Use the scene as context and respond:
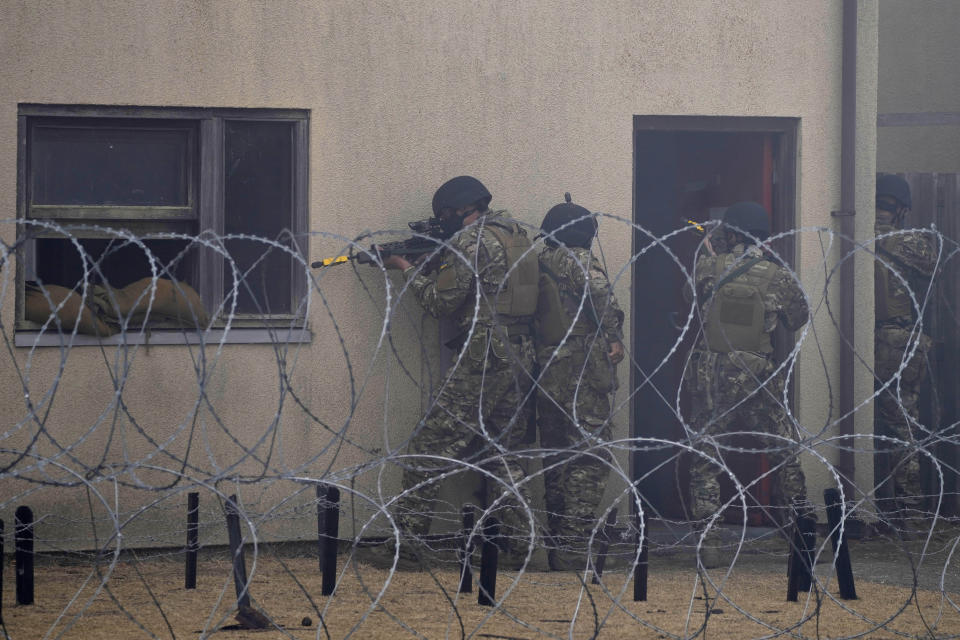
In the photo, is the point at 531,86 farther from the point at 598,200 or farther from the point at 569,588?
the point at 569,588

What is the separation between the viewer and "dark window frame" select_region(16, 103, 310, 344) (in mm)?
6414

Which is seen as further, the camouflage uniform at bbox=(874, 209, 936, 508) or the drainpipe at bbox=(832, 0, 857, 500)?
the camouflage uniform at bbox=(874, 209, 936, 508)

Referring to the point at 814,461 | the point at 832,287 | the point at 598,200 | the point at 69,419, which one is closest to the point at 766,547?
the point at 814,461

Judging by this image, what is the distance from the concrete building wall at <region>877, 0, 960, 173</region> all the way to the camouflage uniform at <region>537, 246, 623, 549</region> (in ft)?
20.7

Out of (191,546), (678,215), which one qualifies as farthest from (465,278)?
(678,215)

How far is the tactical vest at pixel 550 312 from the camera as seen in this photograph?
6742mm

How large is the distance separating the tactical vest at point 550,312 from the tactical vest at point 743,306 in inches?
35.5

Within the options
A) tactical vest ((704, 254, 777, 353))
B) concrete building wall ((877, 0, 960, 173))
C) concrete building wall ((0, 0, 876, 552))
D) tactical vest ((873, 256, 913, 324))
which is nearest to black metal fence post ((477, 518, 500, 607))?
concrete building wall ((0, 0, 876, 552))

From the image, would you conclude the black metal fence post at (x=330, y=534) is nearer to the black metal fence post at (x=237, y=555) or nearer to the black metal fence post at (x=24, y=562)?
the black metal fence post at (x=237, y=555)

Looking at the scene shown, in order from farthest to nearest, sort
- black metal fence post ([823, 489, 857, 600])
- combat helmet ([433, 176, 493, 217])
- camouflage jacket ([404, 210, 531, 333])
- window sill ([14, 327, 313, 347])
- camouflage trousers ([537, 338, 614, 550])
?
camouflage trousers ([537, 338, 614, 550]), combat helmet ([433, 176, 493, 217]), camouflage jacket ([404, 210, 531, 333]), window sill ([14, 327, 313, 347]), black metal fence post ([823, 489, 857, 600])

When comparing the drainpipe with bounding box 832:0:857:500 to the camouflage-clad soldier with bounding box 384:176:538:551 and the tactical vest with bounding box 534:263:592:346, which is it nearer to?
the tactical vest with bounding box 534:263:592:346

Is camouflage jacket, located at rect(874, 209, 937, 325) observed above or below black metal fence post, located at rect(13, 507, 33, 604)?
above

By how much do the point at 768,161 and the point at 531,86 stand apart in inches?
64.6

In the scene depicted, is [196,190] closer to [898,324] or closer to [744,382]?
[744,382]
